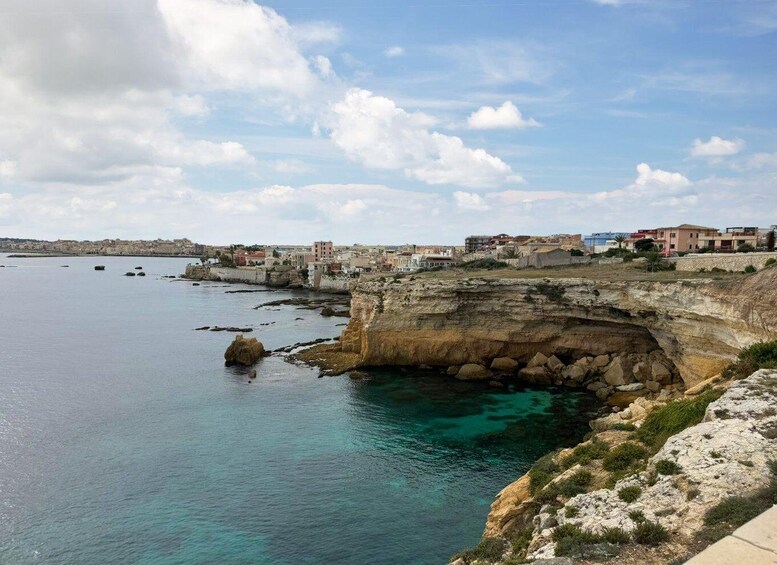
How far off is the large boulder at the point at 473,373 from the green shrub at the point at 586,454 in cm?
2255

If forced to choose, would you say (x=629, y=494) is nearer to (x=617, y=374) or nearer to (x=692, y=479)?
(x=692, y=479)

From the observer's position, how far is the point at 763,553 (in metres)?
6.13

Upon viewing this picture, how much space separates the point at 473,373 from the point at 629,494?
2700 cm

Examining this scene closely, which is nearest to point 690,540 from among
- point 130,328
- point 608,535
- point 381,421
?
point 608,535

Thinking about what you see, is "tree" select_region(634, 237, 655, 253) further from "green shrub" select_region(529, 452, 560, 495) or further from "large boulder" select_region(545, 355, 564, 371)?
"green shrub" select_region(529, 452, 560, 495)

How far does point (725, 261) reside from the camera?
33.8 meters

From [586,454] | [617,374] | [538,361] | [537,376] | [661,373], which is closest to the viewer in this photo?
[586,454]

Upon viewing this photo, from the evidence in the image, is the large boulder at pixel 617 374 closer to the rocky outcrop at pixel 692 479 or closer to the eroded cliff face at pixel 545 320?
the eroded cliff face at pixel 545 320

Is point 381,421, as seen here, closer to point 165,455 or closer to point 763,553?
point 165,455

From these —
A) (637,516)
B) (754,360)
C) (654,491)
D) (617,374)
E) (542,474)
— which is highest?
(754,360)

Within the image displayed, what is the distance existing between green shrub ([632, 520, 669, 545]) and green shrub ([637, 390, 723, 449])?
4.62 meters

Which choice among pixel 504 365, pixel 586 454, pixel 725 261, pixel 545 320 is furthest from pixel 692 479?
pixel 725 261

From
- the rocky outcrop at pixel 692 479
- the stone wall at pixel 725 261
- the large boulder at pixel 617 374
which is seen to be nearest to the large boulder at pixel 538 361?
the large boulder at pixel 617 374

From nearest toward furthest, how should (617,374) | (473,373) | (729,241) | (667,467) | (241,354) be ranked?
(667,467)
(617,374)
(473,373)
(241,354)
(729,241)
